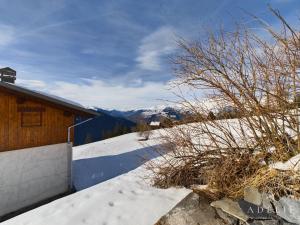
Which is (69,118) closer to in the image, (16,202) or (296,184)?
(16,202)

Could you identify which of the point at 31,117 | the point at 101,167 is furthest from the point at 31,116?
the point at 101,167

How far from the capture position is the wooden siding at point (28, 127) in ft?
29.6

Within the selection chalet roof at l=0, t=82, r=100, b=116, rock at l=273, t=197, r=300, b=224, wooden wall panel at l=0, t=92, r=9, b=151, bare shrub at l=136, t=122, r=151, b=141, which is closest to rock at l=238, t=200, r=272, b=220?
rock at l=273, t=197, r=300, b=224

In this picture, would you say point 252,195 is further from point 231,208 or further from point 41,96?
point 41,96

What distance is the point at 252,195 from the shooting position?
2.77 meters

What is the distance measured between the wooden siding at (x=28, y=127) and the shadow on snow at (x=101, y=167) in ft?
8.95

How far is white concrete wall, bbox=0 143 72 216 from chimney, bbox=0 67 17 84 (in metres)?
4.45

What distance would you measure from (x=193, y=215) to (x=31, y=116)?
350 inches

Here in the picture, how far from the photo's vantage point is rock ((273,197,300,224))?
236 cm

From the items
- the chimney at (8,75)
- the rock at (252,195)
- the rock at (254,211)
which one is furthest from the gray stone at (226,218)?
the chimney at (8,75)

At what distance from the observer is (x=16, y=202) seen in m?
9.23

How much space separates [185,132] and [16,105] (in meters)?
7.84

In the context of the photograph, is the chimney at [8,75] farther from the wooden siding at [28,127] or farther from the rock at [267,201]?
the rock at [267,201]

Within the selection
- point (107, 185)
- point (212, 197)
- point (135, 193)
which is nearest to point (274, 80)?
point (212, 197)
